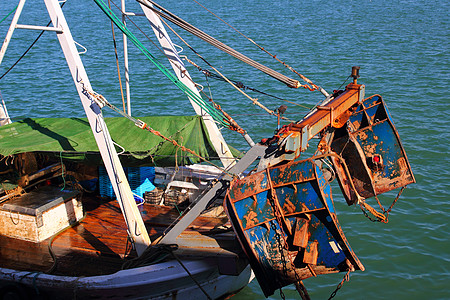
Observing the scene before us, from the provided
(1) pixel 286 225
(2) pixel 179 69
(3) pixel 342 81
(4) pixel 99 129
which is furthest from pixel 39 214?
(3) pixel 342 81

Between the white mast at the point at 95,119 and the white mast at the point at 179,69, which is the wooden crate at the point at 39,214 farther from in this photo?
the white mast at the point at 179,69

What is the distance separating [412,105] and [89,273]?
17.3 m

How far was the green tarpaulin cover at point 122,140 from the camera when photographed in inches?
416

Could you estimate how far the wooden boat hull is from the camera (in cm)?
802

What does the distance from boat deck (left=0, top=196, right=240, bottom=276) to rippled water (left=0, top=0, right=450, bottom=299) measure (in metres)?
2.50

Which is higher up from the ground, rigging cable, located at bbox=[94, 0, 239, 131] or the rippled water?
rigging cable, located at bbox=[94, 0, 239, 131]

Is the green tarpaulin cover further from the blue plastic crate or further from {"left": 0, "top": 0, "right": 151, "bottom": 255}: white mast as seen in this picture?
{"left": 0, "top": 0, "right": 151, "bottom": 255}: white mast

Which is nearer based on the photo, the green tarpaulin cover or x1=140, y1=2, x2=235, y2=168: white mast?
the green tarpaulin cover

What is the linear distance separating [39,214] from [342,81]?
18788 mm

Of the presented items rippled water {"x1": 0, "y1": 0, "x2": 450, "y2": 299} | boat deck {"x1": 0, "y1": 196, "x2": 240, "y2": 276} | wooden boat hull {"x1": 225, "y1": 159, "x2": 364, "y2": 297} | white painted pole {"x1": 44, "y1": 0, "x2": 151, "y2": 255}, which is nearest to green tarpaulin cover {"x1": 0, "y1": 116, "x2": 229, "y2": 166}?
white painted pole {"x1": 44, "y1": 0, "x2": 151, "y2": 255}

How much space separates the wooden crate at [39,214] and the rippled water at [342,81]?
440 cm

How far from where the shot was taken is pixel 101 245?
10.4m

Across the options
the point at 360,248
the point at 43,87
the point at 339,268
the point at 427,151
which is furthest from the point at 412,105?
the point at 43,87

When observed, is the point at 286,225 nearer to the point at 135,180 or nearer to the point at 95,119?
the point at 95,119
